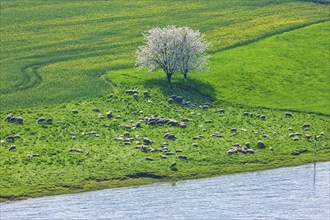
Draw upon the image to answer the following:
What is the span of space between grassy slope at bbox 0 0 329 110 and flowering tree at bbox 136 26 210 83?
5880 millimetres

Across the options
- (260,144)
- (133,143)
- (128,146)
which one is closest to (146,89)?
(133,143)

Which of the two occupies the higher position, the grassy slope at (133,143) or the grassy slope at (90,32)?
the grassy slope at (90,32)

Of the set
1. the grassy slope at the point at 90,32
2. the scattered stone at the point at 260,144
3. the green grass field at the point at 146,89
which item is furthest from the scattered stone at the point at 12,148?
the scattered stone at the point at 260,144

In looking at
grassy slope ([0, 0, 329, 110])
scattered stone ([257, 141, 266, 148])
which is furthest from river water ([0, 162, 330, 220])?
grassy slope ([0, 0, 329, 110])

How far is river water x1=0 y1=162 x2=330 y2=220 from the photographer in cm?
7331

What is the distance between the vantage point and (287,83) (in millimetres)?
106312

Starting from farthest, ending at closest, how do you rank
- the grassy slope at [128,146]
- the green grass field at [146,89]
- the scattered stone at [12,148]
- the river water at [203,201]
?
the scattered stone at [12,148], the green grass field at [146,89], the grassy slope at [128,146], the river water at [203,201]

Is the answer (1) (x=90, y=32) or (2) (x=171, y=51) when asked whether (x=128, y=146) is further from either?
(1) (x=90, y=32)

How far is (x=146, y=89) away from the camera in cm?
10006

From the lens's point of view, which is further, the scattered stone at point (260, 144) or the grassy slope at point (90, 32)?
the grassy slope at point (90, 32)

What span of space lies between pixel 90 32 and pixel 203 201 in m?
55.9

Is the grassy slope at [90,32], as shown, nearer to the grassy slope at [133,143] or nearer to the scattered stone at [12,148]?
the grassy slope at [133,143]

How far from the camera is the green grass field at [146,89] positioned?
82938mm

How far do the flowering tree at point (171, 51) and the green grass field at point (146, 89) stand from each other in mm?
1815
